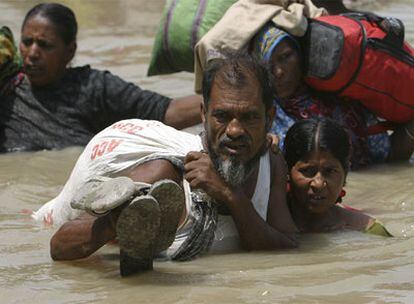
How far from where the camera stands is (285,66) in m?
6.22

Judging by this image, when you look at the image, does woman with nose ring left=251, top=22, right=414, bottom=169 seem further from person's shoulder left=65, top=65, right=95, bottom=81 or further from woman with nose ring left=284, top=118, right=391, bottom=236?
person's shoulder left=65, top=65, right=95, bottom=81

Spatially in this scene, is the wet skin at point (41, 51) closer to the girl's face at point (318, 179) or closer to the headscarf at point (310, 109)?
the headscarf at point (310, 109)

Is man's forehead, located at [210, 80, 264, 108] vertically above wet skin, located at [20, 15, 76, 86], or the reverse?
man's forehead, located at [210, 80, 264, 108]

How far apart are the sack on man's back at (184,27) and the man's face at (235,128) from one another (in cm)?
251

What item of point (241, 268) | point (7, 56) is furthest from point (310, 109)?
point (241, 268)

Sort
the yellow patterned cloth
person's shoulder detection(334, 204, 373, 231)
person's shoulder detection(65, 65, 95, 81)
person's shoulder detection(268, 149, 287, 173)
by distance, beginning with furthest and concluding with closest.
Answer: person's shoulder detection(65, 65, 95, 81) → the yellow patterned cloth → person's shoulder detection(334, 204, 373, 231) → person's shoulder detection(268, 149, 287, 173)

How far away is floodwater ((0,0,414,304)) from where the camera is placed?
3.70 metres

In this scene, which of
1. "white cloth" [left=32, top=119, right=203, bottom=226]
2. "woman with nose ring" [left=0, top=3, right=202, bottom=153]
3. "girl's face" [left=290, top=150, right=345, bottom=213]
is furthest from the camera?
"woman with nose ring" [left=0, top=3, right=202, bottom=153]

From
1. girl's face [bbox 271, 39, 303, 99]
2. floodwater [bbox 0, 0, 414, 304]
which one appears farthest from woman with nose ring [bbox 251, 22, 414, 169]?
floodwater [bbox 0, 0, 414, 304]

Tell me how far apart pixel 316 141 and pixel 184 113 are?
87.6 inches

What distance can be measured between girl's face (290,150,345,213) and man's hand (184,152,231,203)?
0.63 m

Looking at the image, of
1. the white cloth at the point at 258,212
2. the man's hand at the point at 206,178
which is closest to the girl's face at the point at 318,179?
the white cloth at the point at 258,212

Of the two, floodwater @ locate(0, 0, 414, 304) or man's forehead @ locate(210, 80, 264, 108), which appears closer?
floodwater @ locate(0, 0, 414, 304)

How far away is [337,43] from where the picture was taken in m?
6.21
